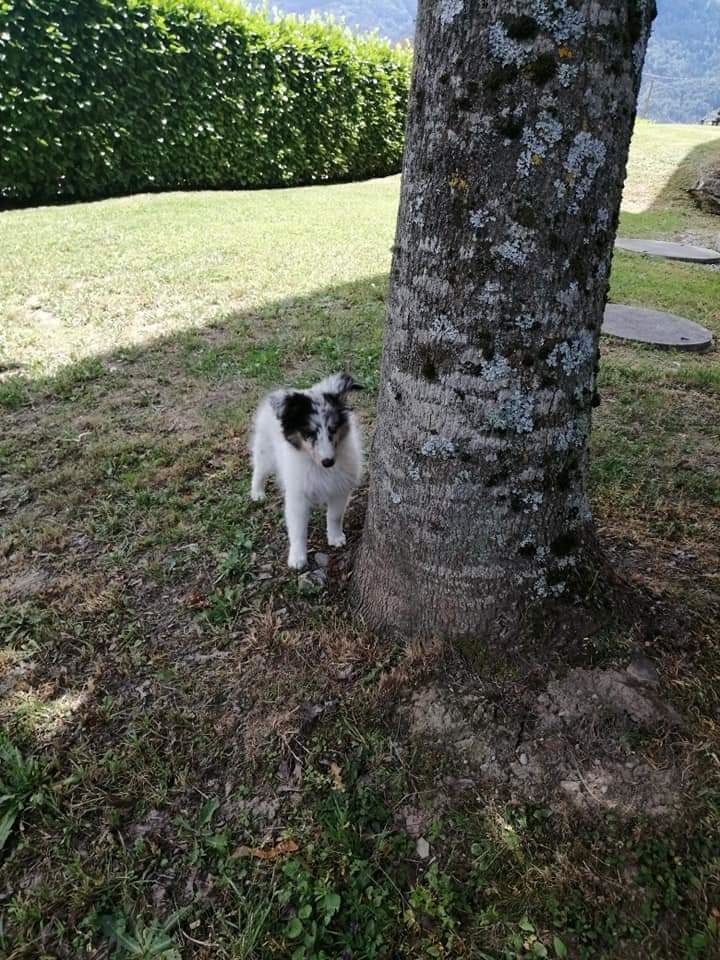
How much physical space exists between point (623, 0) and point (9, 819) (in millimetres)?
3169

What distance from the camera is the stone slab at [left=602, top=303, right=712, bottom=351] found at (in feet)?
20.4

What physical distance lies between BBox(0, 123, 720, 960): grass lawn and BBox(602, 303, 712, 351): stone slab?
1713mm

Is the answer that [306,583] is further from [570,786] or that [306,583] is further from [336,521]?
[570,786]

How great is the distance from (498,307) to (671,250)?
32.6 feet

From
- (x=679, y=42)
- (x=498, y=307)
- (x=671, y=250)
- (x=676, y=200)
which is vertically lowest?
(x=671, y=250)

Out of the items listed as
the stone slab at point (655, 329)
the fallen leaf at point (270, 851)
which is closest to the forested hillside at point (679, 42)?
the stone slab at point (655, 329)

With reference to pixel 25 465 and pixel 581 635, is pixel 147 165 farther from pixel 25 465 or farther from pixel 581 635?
pixel 581 635

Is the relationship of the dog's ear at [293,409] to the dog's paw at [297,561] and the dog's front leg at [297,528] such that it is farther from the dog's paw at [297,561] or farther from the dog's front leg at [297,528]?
the dog's paw at [297,561]

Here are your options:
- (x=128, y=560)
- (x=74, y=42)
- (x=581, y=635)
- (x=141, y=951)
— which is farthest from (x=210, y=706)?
(x=74, y=42)

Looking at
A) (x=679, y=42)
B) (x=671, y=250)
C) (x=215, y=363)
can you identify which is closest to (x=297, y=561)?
(x=215, y=363)

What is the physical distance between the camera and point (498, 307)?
81.7 inches

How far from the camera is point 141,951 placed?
1854mm

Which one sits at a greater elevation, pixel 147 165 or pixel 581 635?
pixel 147 165

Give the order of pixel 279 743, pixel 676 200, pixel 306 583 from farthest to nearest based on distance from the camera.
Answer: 1. pixel 676 200
2. pixel 306 583
3. pixel 279 743
